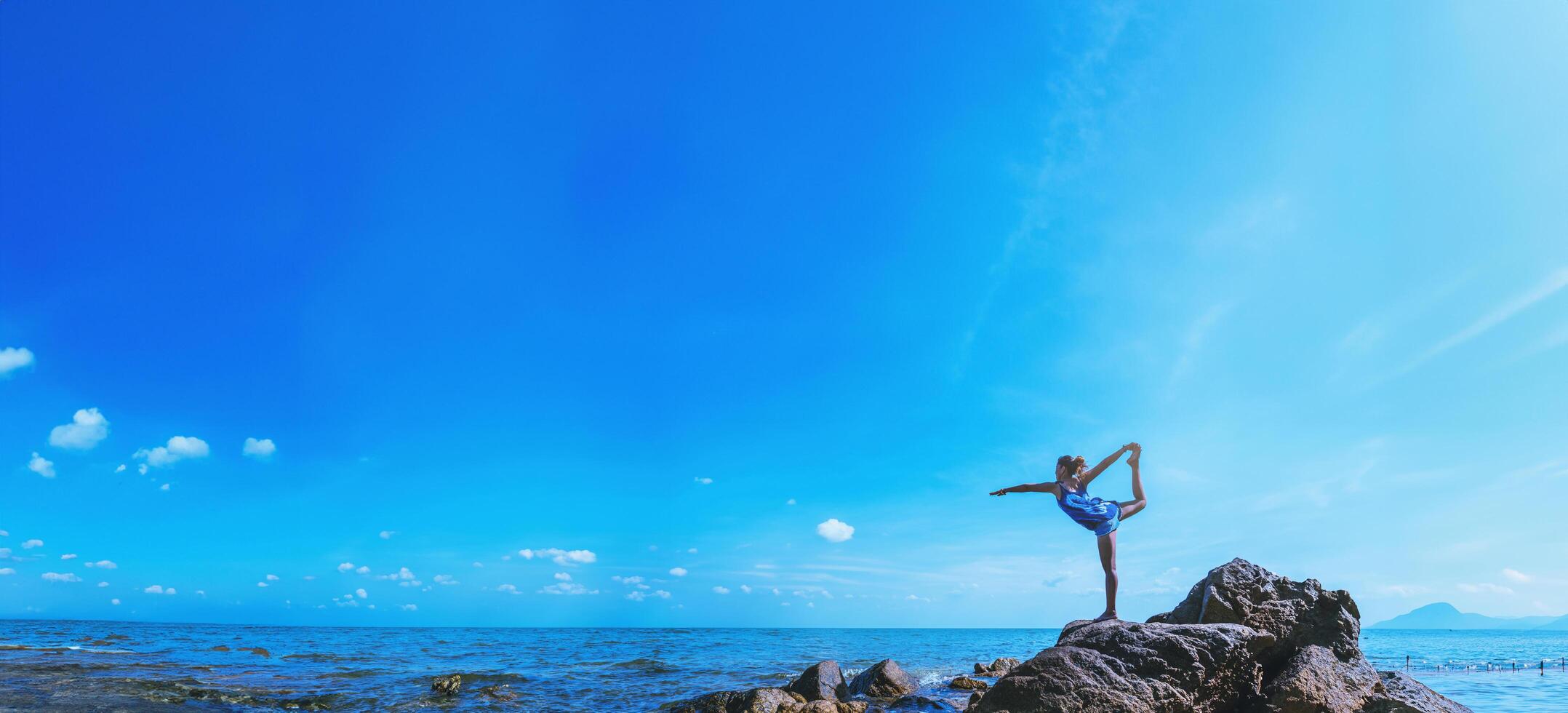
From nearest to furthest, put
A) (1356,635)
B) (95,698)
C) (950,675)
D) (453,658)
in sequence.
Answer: (1356,635) < (95,698) < (950,675) < (453,658)

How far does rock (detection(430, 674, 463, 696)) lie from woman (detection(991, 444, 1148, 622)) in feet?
53.8

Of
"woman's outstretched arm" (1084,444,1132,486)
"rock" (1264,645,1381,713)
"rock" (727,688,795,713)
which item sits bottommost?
"rock" (727,688,795,713)

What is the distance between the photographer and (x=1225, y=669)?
8.03 metres

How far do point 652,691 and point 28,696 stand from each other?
45.7 feet

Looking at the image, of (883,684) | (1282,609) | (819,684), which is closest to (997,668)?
(883,684)

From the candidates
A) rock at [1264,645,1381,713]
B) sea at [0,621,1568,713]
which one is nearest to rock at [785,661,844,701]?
sea at [0,621,1568,713]

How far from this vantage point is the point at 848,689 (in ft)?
54.9

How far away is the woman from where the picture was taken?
33.6 ft

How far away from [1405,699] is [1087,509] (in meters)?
3.79

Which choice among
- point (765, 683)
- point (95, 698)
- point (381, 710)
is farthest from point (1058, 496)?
point (95, 698)

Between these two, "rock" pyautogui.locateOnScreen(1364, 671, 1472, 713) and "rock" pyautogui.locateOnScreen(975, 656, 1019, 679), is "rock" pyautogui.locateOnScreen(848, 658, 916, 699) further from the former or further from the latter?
"rock" pyautogui.locateOnScreen(1364, 671, 1472, 713)

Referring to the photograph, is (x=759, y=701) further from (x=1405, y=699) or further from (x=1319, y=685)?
(x=1405, y=699)

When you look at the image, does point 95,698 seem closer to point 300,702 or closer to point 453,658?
point 300,702

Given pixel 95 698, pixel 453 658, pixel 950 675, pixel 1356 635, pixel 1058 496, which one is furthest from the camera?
pixel 453 658
